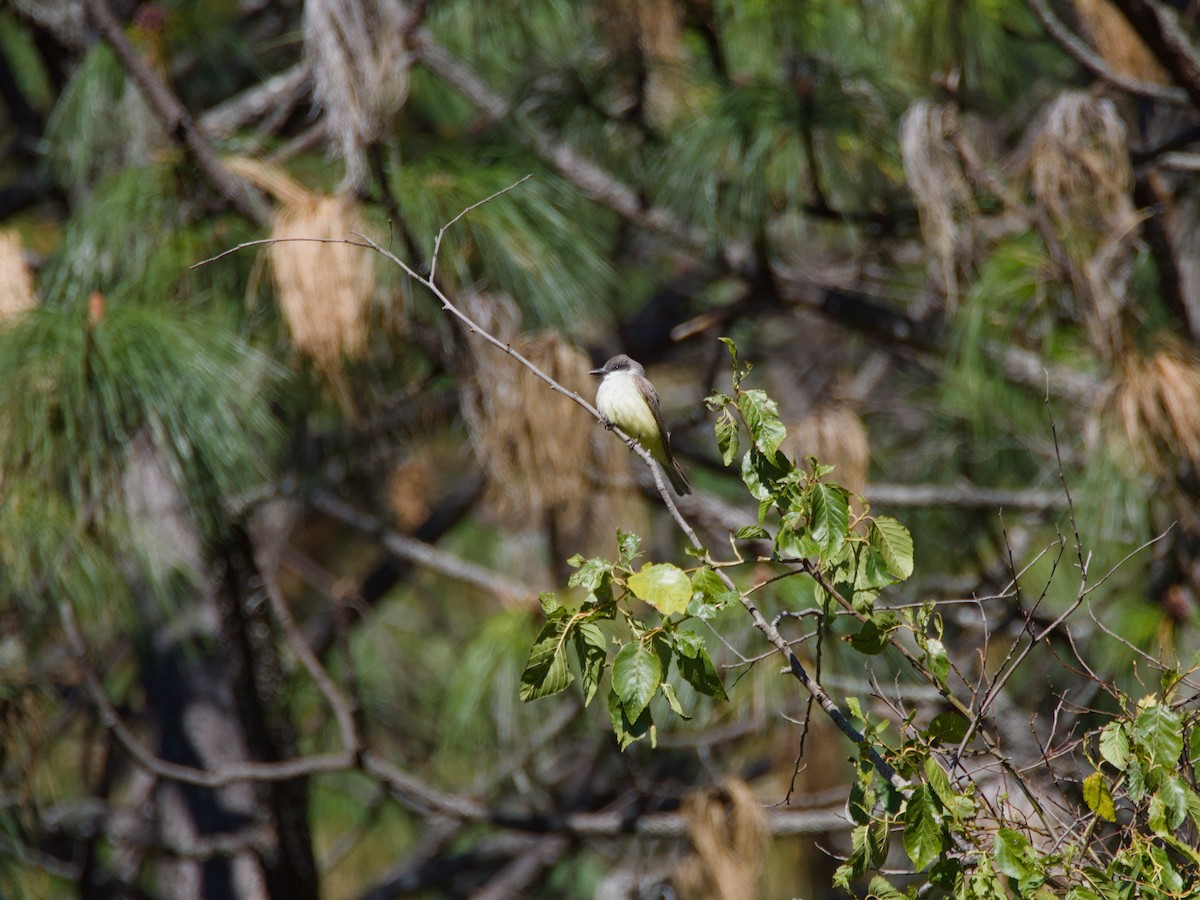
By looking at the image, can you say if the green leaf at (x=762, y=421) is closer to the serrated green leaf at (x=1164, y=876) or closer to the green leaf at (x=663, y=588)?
the green leaf at (x=663, y=588)

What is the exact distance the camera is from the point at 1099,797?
138 centimetres

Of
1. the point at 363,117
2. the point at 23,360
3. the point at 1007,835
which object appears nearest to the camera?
the point at 1007,835

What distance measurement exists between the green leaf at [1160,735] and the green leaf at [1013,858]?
183 mm

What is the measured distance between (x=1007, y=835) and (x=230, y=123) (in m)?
2.92

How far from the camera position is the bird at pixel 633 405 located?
2850mm

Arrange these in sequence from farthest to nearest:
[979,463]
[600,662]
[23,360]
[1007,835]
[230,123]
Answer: [979,463] < [230,123] < [23,360] < [600,662] < [1007,835]

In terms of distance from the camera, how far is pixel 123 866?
407cm

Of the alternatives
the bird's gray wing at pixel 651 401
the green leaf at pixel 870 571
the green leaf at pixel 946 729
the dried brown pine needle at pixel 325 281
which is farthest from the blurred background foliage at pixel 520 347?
the green leaf at pixel 870 571

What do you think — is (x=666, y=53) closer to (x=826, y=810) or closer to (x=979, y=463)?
(x=979, y=463)

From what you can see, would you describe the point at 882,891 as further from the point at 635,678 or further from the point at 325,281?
the point at 325,281

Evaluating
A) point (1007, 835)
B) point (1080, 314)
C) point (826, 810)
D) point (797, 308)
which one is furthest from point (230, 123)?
point (1007, 835)

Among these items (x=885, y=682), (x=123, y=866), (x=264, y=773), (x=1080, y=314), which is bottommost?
(x=123, y=866)

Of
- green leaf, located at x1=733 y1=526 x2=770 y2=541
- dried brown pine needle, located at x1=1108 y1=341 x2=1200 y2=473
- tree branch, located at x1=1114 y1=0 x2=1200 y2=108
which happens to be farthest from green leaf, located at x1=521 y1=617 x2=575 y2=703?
tree branch, located at x1=1114 y1=0 x2=1200 y2=108

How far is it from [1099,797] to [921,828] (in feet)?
0.77
